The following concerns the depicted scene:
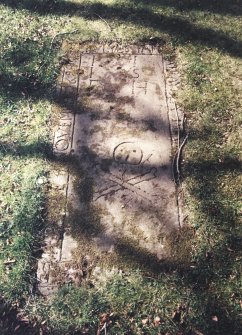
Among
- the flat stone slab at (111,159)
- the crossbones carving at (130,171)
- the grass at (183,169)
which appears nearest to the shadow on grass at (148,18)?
the grass at (183,169)

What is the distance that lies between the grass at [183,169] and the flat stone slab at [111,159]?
18cm

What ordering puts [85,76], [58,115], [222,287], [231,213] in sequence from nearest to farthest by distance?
[222,287] < [231,213] < [58,115] < [85,76]

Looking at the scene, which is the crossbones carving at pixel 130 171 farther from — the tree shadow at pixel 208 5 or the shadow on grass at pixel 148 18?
the tree shadow at pixel 208 5

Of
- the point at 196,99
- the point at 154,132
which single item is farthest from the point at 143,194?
the point at 196,99

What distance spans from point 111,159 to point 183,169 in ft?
2.43

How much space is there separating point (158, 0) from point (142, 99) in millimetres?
1967

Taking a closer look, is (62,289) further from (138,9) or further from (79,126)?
(138,9)

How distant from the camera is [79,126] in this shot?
13.6ft

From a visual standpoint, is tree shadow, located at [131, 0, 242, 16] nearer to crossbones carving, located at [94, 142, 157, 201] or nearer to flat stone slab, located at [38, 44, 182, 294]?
flat stone slab, located at [38, 44, 182, 294]

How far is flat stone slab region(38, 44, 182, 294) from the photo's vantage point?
3395mm

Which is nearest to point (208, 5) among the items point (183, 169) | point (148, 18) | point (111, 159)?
point (148, 18)

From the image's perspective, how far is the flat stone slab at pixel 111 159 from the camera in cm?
339

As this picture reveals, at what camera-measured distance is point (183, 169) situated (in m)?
3.79

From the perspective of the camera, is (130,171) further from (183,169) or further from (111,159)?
(183,169)
